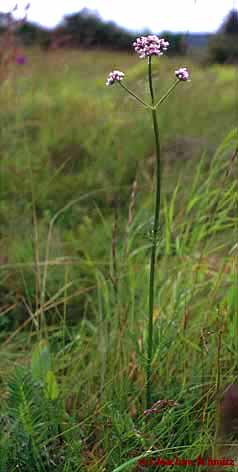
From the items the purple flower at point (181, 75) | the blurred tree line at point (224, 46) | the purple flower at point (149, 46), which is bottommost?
the blurred tree line at point (224, 46)

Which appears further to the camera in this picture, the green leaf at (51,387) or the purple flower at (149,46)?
the green leaf at (51,387)

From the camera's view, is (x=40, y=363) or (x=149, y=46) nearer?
(x=149, y=46)

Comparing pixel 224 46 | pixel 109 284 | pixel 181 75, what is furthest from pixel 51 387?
pixel 224 46

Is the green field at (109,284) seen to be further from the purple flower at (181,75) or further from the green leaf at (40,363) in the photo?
the purple flower at (181,75)

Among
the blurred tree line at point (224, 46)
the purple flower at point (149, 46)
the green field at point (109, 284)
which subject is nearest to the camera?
the purple flower at point (149, 46)

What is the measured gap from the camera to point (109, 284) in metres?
1.58

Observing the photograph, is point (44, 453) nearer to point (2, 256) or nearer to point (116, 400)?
point (116, 400)

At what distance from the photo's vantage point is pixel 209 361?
48.4 inches

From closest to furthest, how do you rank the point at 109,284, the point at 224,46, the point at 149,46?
the point at 149,46, the point at 109,284, the point at 224,46

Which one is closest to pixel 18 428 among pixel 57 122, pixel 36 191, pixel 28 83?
pixel 36 191

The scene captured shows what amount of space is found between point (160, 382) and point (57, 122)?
6.93 ft

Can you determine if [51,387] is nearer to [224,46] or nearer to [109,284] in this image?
[109,284]

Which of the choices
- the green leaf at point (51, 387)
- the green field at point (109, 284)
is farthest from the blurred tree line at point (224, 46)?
the green leaf at point (51, 387)

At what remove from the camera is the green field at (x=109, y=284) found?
40.4 inches
